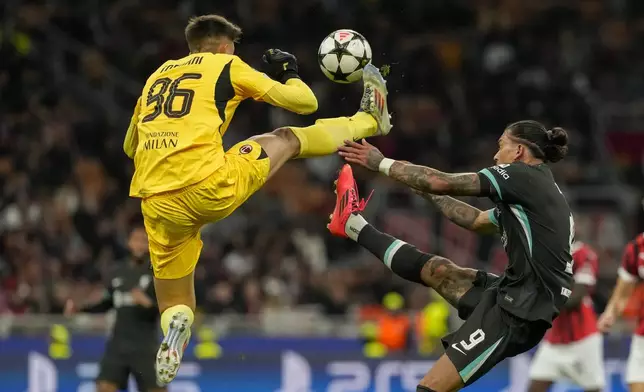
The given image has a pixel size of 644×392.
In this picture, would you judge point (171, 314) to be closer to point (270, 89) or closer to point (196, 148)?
point (196, 148)

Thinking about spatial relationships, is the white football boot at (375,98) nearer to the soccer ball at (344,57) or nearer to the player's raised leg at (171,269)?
the soccer ball at (344,57)

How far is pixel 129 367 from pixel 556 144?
483 centimetres

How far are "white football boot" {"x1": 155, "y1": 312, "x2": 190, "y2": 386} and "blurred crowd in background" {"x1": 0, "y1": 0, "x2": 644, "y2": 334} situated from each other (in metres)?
5.24

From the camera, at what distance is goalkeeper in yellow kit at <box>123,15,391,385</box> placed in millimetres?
7988

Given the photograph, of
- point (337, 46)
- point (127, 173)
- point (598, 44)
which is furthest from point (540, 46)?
point (337, 46)

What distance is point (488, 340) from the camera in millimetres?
7879

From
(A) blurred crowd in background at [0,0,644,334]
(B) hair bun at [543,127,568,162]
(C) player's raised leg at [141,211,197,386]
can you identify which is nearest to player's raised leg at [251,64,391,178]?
(C) player's raised leg at [141,211,197,386]

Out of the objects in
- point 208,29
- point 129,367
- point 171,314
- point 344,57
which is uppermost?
point 208,29

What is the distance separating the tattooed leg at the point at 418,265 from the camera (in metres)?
8.55

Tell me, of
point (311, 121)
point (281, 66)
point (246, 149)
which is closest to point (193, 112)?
point (246, 149)

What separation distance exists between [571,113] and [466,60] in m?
1.70

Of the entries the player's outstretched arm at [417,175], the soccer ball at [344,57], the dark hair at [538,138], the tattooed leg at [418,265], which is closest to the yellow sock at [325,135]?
the player's outstretched arm at [417,175]

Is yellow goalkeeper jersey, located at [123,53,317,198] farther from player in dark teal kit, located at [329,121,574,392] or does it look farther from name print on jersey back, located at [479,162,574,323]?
name print on jersey back, located at [479,162,574,323]

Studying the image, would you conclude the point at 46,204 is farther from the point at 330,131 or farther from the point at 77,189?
the point at 330,131
